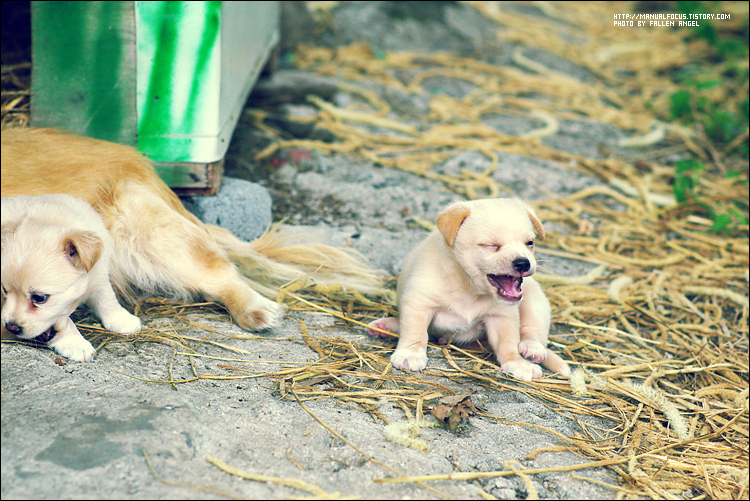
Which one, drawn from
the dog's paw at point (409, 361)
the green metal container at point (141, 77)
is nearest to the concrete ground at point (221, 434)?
the dog's paw at point (409, 361)

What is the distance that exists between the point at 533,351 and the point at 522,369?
0.40 ft

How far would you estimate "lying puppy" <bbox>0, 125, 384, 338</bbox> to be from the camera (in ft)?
8.34

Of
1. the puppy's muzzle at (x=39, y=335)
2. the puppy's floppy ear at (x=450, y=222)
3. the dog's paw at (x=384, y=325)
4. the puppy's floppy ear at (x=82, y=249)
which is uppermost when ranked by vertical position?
the puppy's floppy ear at (x=450, y=222)

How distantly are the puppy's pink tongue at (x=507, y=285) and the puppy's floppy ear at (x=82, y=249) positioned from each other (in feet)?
4.97

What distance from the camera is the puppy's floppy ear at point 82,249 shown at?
6.66ft

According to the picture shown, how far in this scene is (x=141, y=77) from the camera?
2980 millimetres

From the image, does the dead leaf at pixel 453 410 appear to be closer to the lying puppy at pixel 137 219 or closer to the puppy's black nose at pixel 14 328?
the lying puppy at pixel 137 219

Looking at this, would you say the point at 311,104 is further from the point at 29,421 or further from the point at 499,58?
the point at 29,421

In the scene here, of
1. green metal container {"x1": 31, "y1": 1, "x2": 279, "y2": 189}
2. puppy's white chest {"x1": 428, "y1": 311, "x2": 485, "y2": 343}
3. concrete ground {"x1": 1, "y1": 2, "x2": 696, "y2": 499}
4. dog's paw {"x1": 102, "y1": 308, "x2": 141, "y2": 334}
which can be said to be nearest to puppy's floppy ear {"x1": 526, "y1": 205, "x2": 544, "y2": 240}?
puppy's white chest {"x1": 428, "y1": 311, "x2": 485, "y2": 343}

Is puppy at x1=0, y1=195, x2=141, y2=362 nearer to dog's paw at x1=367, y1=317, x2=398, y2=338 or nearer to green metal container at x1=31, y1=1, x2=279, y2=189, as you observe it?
green metal container at x1=31, y1=1, x2=279, y2=189

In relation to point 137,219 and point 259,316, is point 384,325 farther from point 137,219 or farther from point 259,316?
point 137,219

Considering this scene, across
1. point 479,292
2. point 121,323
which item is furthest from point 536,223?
point 121,323

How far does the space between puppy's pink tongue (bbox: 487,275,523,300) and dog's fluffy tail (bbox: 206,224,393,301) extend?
75 centimetres

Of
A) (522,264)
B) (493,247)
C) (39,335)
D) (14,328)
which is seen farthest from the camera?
(493,247)
